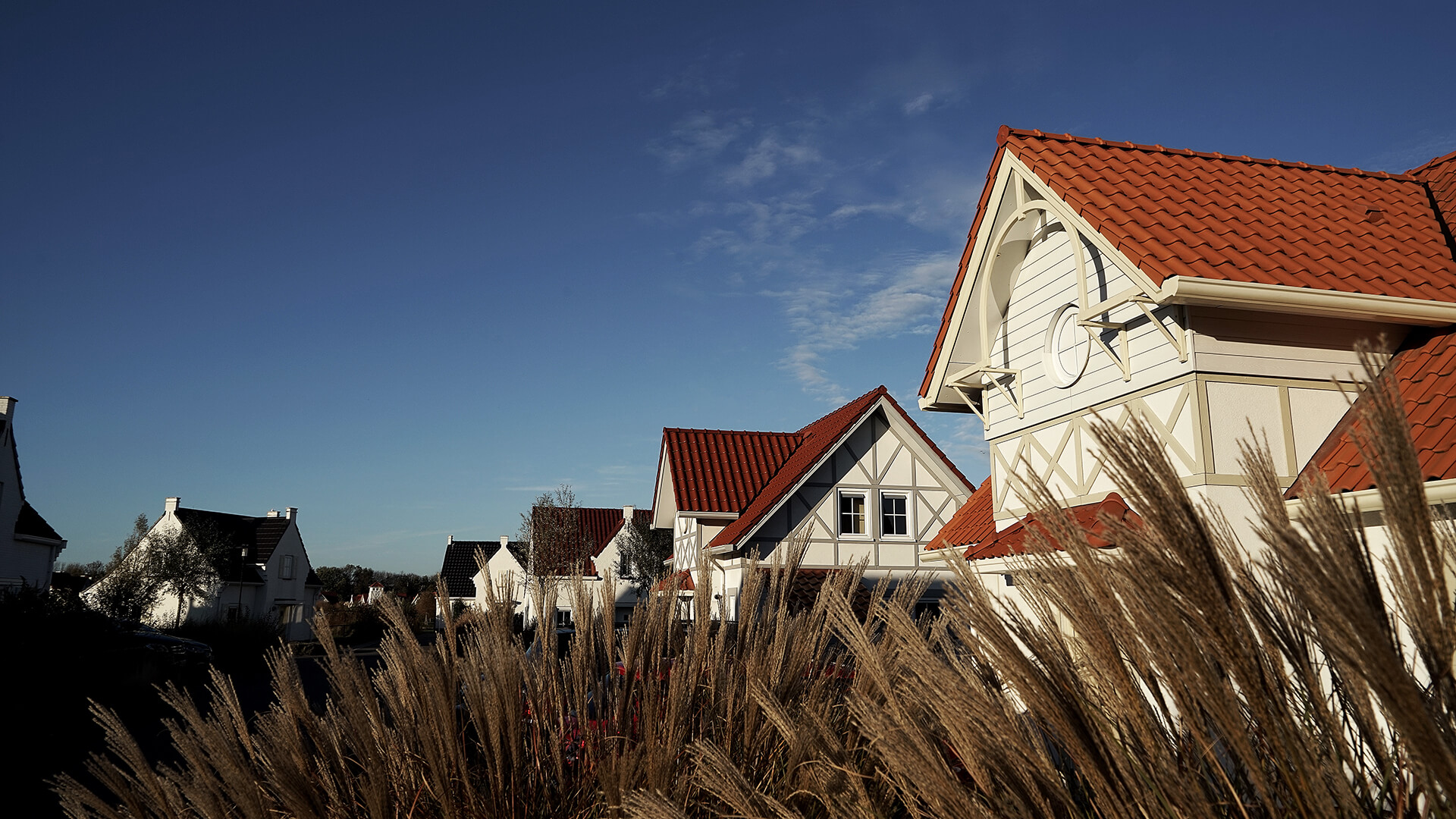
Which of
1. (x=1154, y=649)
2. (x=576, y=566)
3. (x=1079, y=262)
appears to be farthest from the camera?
(x=1079, y=262)

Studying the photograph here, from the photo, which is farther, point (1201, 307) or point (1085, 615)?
point (1201, 307)

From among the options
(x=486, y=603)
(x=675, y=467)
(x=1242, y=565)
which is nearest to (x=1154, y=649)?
(x=1242, y=565)

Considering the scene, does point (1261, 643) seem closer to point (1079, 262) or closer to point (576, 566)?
point (576, 566)

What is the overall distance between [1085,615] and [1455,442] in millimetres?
5712

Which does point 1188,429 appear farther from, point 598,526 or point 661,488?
point 598,526

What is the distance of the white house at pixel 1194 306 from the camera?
6.70 metres

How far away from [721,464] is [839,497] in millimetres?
4385

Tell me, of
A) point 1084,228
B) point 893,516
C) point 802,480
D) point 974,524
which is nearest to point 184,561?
point 802,480

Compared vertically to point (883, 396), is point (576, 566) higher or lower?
lower

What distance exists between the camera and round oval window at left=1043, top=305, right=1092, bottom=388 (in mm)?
8227

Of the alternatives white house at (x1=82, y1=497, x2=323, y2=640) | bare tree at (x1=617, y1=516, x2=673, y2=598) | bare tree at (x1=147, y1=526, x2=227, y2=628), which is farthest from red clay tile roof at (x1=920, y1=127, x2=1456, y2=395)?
white house at (x1=82, y1=497, x2=323, y2=640)

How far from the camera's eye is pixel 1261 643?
5.08ft

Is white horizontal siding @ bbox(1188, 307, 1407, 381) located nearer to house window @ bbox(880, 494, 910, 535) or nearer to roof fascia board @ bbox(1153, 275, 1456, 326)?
roof fascia board @ bbox(1153, 275, 1456, 326)

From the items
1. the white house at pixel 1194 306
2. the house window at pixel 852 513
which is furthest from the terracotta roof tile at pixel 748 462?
the white house at pixel 1194 306
